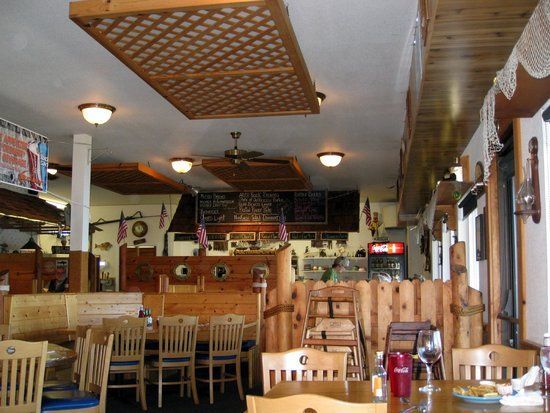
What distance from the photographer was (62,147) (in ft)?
33.4

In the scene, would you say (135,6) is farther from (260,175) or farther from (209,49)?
(260,175)

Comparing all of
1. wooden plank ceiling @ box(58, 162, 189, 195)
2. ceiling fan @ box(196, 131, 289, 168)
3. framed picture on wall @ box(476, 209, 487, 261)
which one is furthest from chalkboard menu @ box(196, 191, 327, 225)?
framed picture on wall @ box(476, 209, 487, 261)

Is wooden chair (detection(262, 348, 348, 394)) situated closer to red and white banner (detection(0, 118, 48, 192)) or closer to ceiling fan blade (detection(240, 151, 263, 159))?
red and white banner (detection(0, 118, 48, 192))

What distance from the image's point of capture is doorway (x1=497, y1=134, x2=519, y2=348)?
5.64m

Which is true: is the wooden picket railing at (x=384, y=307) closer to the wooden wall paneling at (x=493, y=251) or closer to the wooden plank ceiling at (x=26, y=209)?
the wooden wall paneling at (x=493, y=251)

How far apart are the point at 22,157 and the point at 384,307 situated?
4605mm

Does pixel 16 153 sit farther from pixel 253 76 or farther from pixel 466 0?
pixel 466 0

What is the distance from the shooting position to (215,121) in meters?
8.53

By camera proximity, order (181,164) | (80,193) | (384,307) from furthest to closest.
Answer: (181,164) < (80,193) < (384,307)

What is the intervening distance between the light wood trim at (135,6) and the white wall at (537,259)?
7.04 ft

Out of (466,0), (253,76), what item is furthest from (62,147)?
(466,0)

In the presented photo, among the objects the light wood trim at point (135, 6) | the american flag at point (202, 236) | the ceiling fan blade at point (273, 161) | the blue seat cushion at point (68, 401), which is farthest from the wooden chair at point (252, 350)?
the light wood trim at point (135, 6)

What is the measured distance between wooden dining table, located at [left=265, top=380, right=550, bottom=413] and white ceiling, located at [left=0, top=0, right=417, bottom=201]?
2.88m

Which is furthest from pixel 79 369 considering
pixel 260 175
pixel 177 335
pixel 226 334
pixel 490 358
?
pixel 260 175
